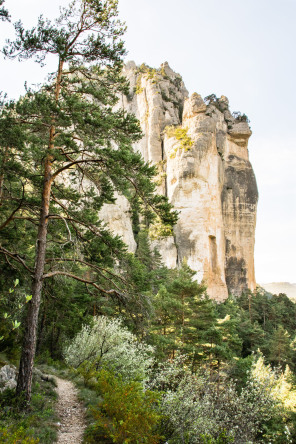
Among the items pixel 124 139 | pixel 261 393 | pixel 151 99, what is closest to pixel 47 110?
pixel 124 139

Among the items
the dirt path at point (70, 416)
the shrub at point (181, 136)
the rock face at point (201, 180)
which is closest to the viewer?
the dirt path at point (70, 416)

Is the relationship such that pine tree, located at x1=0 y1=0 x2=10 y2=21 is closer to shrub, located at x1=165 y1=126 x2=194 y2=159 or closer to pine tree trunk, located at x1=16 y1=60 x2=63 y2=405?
pine tree trunk, located at x1=16 y1=60 x2=63 y2=405

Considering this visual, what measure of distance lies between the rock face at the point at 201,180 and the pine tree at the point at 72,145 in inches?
1051

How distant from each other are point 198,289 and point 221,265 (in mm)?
23093

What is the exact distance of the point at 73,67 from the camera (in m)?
7.50

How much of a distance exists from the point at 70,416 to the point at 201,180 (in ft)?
121

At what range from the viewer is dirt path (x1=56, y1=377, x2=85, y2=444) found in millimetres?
5250

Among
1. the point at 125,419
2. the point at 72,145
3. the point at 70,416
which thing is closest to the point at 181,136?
the point at 72,145

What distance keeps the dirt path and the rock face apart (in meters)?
26.8

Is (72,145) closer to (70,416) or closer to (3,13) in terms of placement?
(3,13)

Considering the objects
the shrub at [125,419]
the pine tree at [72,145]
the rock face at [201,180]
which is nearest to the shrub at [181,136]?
the rock face at [201,180]

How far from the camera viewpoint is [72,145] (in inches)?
253

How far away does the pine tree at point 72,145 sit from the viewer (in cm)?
626

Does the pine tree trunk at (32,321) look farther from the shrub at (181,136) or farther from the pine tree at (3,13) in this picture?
the shrub at (181,136)
